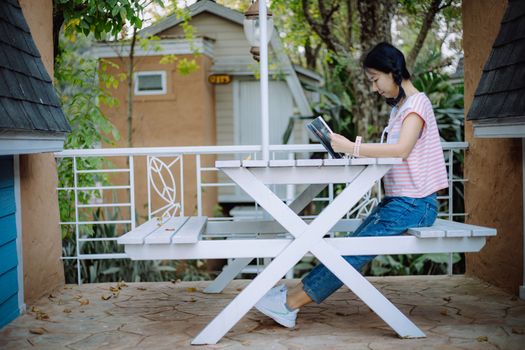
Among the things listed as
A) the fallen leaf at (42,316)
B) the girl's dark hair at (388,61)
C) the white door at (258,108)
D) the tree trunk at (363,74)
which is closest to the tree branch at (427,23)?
the tree trunk at (363,74)

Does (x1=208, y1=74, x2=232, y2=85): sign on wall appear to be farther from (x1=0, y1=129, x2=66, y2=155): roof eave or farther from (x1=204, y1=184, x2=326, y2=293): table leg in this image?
(x1=0, y1=129, x2=66, y2=155): roof eave

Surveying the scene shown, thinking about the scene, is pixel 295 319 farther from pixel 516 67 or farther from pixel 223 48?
pixel 223 48

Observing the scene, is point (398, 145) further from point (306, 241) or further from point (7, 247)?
point (7, 247)

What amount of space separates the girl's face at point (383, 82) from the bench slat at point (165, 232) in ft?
4.54

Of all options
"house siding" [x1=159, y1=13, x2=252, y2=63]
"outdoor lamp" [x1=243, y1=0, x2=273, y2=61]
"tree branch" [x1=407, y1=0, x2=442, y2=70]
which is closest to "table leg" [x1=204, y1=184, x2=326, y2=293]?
"outdoor lamp" [x1=243, y1=0, x2=273, y2=61]

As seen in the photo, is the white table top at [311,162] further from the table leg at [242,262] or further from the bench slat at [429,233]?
the table leg at [242,262]

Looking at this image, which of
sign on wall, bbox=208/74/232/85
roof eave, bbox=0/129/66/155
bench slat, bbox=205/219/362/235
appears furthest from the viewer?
sign on wall, bbox=208/74/232/85

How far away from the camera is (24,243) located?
4.50m

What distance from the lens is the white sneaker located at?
147 inches

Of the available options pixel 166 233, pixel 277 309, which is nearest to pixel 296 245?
pixel 277 309

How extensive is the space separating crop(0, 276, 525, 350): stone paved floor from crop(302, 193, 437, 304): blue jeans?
0.27 m

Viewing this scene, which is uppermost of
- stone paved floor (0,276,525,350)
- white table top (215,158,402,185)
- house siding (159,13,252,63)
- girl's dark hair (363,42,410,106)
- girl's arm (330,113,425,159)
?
house siding (159,13,252,63)

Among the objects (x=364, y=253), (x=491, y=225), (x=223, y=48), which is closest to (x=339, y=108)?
(x=223, y=48)

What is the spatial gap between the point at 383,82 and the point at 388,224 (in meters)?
0.79
